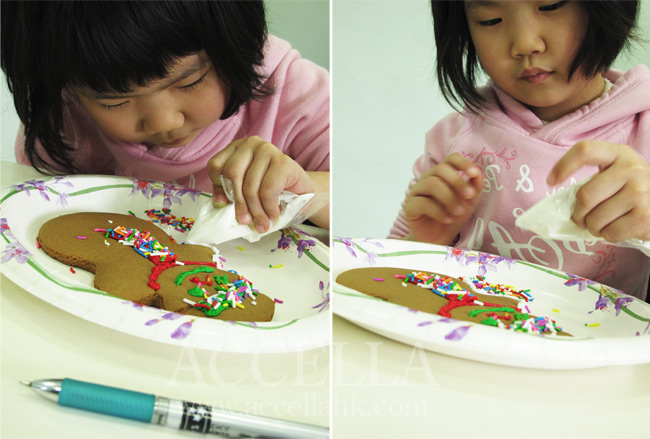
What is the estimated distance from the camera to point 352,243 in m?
0.37

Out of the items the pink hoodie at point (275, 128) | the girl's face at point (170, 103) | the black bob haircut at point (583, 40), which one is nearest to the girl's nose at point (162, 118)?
the girl's face at point (170, 103)

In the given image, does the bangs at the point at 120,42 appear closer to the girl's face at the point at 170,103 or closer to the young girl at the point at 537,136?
the girl's face at the point at 170,103

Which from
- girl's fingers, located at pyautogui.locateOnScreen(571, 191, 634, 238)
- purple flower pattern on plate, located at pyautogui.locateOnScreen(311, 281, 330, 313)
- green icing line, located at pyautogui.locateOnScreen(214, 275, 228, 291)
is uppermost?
girl's fingers, located at pyautogui.locateOnScreen(571, 191, 634, 238)

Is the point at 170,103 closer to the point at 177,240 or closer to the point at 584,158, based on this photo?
the point at 177,240

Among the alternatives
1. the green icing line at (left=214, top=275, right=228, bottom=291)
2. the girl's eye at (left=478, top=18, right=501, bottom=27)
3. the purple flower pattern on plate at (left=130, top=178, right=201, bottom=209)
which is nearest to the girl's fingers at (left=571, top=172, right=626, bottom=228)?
the girl's eye at (left=478, top=18, right=501, bottom=27)

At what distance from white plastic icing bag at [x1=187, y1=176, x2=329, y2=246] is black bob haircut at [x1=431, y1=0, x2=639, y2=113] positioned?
0.15 m

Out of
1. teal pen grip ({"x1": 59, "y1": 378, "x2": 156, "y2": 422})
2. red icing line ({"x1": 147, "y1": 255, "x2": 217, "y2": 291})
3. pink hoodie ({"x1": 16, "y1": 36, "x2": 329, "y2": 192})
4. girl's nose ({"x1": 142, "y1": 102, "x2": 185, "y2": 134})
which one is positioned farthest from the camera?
pink hoodie ({"x1": 16, "y1": 36, "x2": 329, "y2": 192})

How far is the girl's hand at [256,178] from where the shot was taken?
41cm

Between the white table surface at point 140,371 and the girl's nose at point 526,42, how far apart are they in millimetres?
192

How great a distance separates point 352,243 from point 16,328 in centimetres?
20

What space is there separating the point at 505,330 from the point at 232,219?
22 cm

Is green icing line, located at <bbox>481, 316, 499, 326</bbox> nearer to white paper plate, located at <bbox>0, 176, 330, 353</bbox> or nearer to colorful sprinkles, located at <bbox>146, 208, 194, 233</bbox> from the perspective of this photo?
white paper plate, located at <bbox>0, 176, 330, 353</bbox>

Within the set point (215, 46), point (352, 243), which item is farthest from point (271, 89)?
point (352, 243)

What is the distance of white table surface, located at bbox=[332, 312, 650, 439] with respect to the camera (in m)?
0.22
